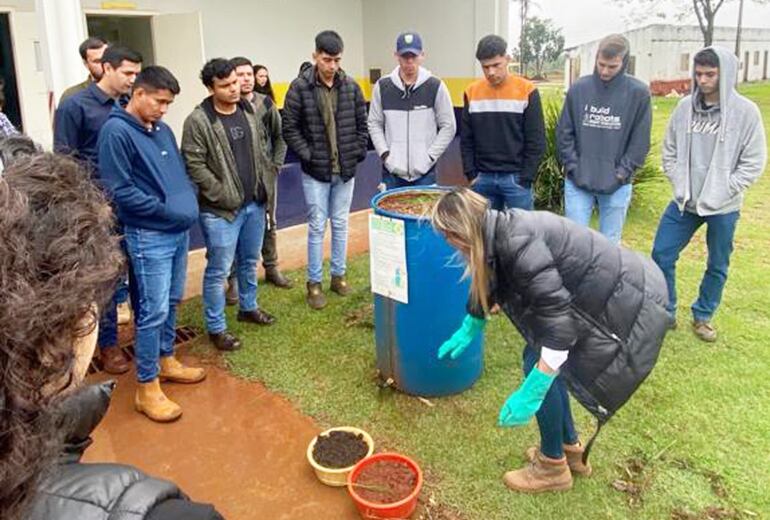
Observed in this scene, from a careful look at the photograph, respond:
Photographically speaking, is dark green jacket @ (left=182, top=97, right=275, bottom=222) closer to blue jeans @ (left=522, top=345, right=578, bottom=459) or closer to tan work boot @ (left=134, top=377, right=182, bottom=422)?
tan work boot @ (left=134, top=377, right=182, bottom=422)

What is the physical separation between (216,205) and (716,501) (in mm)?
2968

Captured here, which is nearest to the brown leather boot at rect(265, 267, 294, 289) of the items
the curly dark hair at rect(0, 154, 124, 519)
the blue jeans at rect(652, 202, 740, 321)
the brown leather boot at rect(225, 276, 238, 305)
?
the brown leather boot at rect(225, 276, 238, 305)

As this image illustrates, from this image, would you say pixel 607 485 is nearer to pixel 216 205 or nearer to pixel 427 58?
pixel 216 205

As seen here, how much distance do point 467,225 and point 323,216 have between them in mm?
2577

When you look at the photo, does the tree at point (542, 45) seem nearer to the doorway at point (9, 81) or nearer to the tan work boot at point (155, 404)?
the doorway at point (9, 81)

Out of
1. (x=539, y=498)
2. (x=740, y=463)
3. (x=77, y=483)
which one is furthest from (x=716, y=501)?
(x=77, y=483)

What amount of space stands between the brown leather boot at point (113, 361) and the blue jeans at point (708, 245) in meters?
3.38

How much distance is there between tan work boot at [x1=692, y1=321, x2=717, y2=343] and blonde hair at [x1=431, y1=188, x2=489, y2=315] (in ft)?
7.81

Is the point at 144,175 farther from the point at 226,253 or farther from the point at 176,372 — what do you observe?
the point at 176,372

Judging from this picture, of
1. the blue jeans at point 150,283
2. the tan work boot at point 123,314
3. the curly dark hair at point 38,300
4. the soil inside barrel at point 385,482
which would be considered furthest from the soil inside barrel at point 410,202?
the curly dark hair at point 38,300

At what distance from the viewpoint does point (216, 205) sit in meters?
3.86

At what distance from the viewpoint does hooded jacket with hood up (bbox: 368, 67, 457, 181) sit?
15.4 feet

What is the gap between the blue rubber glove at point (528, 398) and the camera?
91.3 inches

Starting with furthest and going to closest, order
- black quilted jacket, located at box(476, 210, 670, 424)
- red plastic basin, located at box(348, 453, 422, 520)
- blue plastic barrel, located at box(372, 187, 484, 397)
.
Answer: blue plastic barrel, located at box(372, 187, 484, 397), red plastic basin, located at box(348, 453, 422, 520), black quilted jacket, located at box(476, 210, 670, 424)
